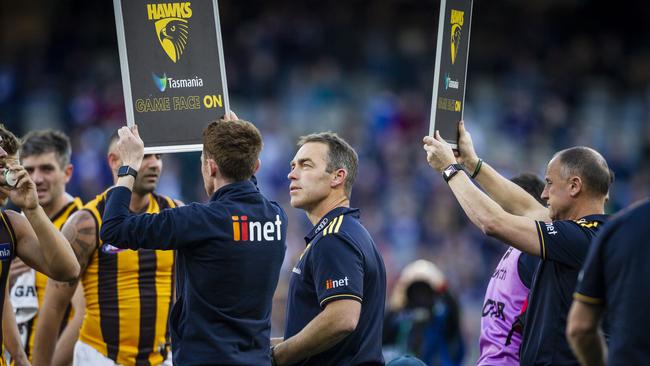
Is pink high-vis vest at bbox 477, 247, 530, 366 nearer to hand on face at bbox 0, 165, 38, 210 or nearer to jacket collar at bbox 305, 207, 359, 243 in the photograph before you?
jacket collar at bbox 305, 207, 359, 243

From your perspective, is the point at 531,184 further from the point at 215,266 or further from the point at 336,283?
the point at 215,266

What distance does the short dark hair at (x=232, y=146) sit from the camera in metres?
5.18

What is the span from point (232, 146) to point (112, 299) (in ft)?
6.99

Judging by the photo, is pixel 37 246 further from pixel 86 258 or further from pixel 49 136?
pixel 49 136

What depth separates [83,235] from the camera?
6.62 metres

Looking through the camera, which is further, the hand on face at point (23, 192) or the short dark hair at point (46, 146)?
the short dark hair at point (46, 146)

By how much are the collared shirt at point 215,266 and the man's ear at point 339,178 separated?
75 centimetres

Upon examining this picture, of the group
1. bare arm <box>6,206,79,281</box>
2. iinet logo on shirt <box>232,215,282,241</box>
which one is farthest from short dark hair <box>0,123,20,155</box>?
iinet logo on shirt <box>232,215,282,241</box>

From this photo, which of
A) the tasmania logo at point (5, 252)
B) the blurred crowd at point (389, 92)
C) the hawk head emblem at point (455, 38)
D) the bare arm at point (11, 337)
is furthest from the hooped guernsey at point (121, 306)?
the blurred crowd at point (389, 92)

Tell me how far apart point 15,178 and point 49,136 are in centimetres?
251

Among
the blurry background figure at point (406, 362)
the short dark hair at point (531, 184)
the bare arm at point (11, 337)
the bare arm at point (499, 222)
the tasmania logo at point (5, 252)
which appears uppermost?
the bare arm at point (499, 222)

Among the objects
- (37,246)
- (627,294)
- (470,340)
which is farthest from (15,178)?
(470,340)

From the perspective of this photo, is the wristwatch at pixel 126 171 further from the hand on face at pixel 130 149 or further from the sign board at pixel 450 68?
the sign board at pixel 450 68

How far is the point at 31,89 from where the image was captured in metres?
17.9
